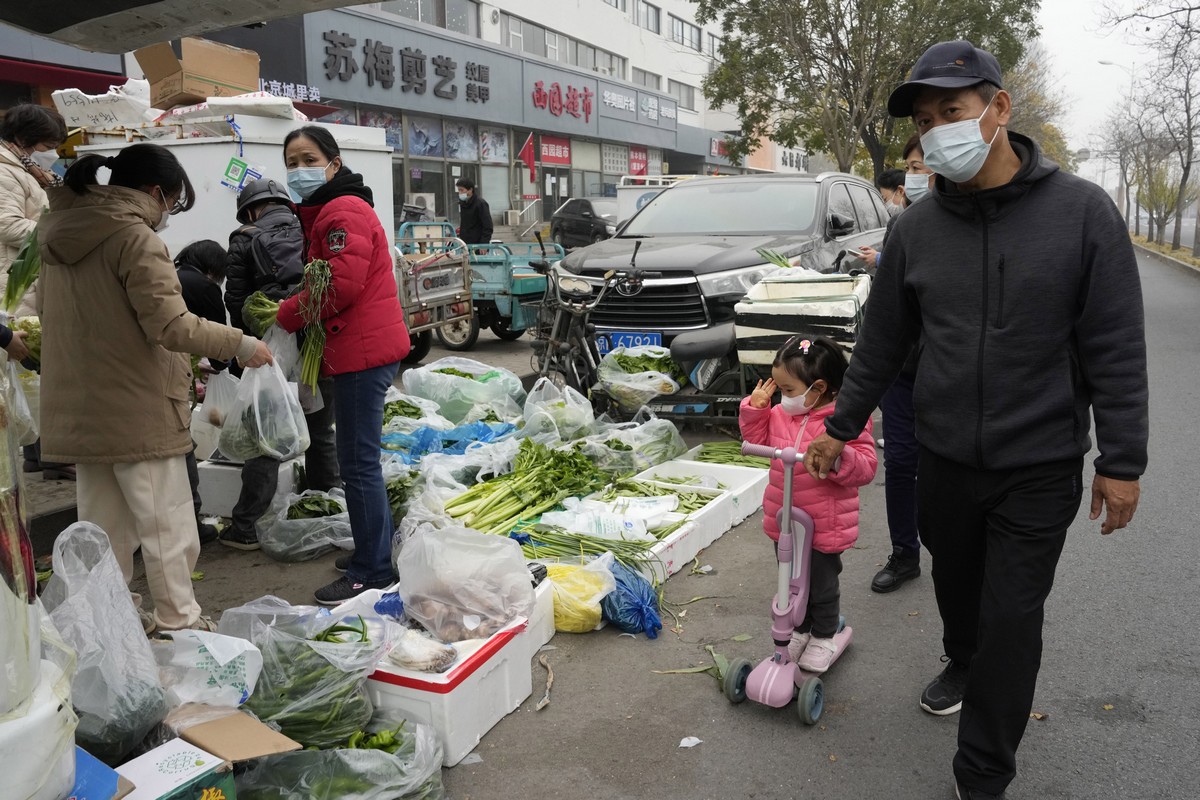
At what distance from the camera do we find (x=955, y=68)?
2680 mm

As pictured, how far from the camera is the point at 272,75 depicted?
19.2 meters

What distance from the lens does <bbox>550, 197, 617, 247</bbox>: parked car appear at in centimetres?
1997

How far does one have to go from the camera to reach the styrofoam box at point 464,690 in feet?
10.2

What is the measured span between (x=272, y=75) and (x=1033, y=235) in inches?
758

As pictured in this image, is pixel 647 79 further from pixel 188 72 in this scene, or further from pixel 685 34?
pixel 188 72

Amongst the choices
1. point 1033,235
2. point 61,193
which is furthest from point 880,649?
point 61,193

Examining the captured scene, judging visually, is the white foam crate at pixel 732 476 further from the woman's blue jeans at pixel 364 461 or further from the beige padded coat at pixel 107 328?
the beige padded coat at pixel 107 328

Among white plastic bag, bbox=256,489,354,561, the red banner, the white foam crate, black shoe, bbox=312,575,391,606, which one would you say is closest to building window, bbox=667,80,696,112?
the red banner

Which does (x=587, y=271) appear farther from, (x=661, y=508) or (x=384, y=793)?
(x=384, y=793)

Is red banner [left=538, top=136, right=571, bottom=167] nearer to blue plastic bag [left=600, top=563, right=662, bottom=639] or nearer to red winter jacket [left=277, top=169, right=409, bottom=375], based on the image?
red winter jacket [left=277, top=169, right=409, bottom=375]

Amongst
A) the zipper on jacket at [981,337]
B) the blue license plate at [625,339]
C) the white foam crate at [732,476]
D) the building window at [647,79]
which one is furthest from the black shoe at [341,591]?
the building window at [647,79]

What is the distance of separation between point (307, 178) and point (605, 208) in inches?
664

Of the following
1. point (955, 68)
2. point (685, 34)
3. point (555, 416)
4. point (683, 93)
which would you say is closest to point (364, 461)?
point (555, 416)

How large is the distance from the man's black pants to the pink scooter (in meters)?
0.59
